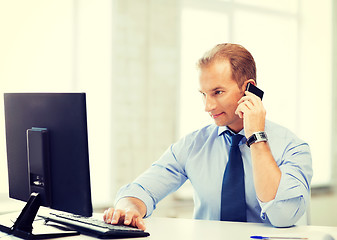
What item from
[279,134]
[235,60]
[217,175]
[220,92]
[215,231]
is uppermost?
[235,60]

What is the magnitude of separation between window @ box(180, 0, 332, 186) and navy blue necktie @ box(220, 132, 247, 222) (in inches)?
95.7

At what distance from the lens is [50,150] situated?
160 cm

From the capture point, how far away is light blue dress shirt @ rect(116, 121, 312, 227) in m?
1.84

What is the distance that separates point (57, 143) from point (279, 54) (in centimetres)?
422

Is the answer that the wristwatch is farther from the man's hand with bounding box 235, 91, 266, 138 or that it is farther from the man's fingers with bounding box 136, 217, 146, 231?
the man's fingers with bounding box 136, 217, 146, 231

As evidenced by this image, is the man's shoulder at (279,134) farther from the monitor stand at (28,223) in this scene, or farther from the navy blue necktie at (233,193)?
the monitor stand at (28,223)

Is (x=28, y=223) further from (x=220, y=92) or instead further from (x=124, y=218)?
(x=220, y=92)

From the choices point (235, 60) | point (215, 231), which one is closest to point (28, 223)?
point (215, 231)

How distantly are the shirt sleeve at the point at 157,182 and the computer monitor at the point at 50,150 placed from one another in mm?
483

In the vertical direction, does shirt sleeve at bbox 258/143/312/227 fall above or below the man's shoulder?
below

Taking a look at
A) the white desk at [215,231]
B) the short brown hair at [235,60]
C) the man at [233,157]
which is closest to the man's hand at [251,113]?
the man at [233,157]

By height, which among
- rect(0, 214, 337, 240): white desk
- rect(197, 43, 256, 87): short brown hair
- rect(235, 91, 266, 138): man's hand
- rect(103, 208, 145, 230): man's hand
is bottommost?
rect(0, 214, 337, 240): white desk

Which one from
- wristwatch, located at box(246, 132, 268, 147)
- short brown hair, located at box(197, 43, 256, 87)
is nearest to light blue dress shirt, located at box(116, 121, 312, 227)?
wristwatch, located at box(246, 132, 268, 147)

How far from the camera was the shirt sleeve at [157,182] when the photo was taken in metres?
2.05
